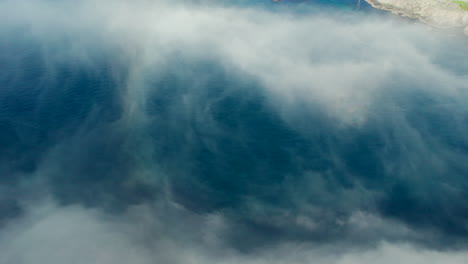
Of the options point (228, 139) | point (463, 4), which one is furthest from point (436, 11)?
point (228, 139)

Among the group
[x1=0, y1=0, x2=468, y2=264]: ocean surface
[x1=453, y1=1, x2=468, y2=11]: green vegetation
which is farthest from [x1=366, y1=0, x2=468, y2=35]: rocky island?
[x1=0, y1=0, x2=468, y2=264]: ocean surface

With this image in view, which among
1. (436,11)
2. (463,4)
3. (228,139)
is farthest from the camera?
(436,11)

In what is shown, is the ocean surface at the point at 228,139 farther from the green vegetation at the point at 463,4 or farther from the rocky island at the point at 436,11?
the green vegetation at the point at 463,4

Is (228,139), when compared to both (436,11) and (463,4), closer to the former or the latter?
(436,11)

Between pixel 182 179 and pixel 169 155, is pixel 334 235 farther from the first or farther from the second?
pixel 169 155

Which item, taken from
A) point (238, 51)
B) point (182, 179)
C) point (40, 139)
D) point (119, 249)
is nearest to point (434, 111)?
point (238, 51)

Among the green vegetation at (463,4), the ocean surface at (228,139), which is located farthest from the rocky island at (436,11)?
the ocean surface at (228,139)

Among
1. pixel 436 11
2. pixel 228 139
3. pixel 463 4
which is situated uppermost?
pixel 463 4
